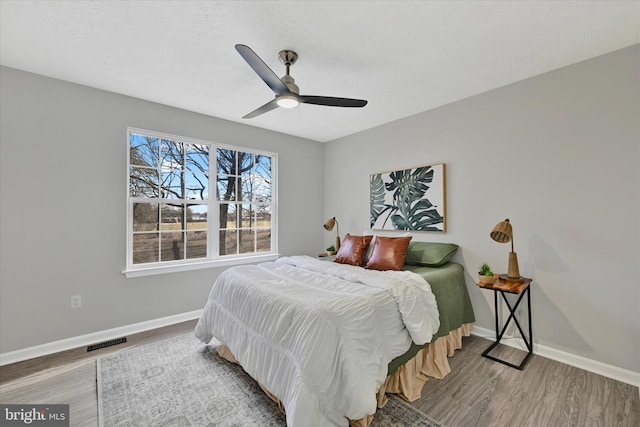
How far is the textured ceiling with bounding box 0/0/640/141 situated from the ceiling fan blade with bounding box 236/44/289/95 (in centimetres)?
34

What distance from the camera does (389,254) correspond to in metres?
2.88

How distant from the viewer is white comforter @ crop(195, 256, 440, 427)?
4.84ft

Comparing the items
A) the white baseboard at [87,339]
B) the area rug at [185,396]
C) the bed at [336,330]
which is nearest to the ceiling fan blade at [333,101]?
the bed at [336,330]

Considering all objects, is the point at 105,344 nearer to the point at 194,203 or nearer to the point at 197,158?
the point at 194,203

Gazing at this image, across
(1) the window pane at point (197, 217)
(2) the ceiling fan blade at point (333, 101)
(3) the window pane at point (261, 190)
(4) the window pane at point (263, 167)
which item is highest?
(2) the ceiling fan blade at point (333, 101)

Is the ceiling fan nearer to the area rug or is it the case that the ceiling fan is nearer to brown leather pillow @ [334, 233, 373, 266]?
brown leather pillow @ [334, 233, 373, 266]

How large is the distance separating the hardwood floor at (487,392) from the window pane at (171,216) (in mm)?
1451

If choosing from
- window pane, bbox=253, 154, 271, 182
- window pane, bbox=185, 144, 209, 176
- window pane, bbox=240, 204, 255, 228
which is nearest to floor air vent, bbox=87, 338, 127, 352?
window pane, bbox=240, 204, 255, 228

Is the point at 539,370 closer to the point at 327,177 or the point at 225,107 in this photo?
the point at 327,177

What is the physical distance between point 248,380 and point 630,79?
3752mm

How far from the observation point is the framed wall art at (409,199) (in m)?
3.16

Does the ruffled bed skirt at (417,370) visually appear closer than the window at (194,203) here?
Yes

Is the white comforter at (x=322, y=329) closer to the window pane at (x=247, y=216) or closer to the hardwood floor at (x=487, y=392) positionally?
the hardwood floor at (x=487, y=392)

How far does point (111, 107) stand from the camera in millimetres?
2881
